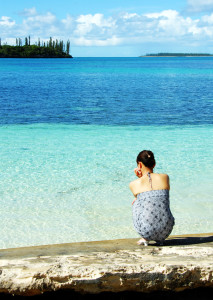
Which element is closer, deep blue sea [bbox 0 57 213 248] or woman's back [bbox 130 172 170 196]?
woman's back [bbox 130 172 170 196]

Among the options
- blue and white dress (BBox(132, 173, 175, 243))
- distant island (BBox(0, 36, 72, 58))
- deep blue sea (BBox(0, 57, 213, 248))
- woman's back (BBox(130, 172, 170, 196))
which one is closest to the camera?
blue and white dress (BBox(132, 173, 175, 243))

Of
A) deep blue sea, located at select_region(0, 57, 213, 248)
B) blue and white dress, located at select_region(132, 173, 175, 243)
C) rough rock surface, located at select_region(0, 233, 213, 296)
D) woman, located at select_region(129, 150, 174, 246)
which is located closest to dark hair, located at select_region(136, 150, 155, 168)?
woman, located at select_region(129, 150, 174, 246)

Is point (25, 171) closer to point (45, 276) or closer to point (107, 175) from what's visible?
point (107, 175)

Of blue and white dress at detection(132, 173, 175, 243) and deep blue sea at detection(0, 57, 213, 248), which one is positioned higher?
blue and white dress at detection(132, 173, 175, 243)

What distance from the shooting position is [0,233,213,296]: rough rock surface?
2.72 m

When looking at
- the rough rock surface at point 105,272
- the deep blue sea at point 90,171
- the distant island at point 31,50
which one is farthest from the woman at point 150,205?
the distant island at point 31,50

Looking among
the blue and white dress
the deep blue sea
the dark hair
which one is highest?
the dark hair

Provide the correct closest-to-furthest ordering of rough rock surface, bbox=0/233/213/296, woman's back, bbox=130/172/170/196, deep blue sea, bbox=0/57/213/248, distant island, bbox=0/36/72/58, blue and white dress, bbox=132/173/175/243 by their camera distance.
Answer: rough rock surface, bbox=0/233/213/296, blue and white dress, bbox=132/173/175/243, woman's back, bbox=130/172/170/196, deep blue sea, bbox=0/57/213/248, distant island, bbox=0/36/72/58

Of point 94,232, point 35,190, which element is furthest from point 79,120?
point 94,232

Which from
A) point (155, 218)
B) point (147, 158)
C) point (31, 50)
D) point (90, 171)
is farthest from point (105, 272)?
point (31, 50)

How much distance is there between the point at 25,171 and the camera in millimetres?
8633

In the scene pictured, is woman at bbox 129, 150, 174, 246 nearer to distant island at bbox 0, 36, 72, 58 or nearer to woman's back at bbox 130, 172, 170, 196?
woman's back at bbox 130, 172, 170, 196

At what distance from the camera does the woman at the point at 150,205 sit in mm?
3373

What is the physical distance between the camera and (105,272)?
272 cm
